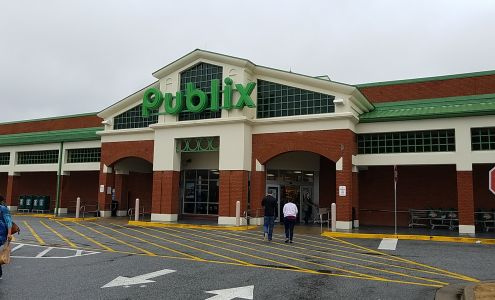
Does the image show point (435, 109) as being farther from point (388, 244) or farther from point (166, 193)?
point (166, 193)

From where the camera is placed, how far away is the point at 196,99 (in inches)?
960

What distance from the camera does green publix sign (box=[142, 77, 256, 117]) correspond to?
73.7 ft

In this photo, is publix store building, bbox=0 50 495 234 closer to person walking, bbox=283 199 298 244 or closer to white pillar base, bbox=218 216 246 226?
white pillar base, bbox=218 216 246 226

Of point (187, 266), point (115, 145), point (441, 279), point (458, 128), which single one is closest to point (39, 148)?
point (115, 145)

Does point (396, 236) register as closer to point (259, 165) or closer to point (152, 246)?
point (259, 165)

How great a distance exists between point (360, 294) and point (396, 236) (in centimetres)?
1051

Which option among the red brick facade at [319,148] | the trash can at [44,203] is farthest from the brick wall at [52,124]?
the red brick facade at [319,148]

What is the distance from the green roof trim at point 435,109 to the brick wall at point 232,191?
6.71m

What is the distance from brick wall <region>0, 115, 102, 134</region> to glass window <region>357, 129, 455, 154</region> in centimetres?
2362

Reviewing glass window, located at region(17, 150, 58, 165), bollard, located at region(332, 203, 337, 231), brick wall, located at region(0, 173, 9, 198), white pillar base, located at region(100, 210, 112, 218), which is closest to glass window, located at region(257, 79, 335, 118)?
bollard, located at region(332, 203, 337, 231)

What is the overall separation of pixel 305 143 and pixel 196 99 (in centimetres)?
689

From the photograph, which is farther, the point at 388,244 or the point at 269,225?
the point at 269,225

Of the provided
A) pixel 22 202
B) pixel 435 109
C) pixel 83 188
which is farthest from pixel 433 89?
pixel 22 202

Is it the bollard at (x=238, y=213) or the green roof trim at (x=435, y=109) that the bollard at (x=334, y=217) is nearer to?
the bollard at (x=238, y=213)
